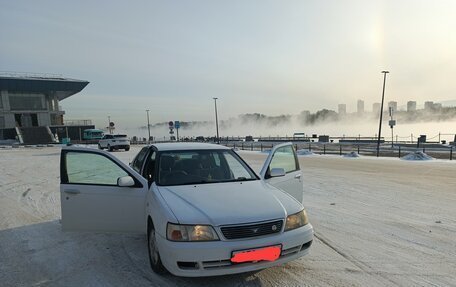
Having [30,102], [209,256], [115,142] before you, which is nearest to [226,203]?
[209,256]

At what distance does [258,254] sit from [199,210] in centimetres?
76

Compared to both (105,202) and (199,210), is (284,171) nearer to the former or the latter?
(199,210)

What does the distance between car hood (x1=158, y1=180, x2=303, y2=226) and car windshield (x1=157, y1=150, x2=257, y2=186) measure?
0.74ft

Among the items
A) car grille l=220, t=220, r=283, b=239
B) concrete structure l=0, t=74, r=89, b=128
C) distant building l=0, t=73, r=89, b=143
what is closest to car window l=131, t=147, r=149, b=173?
car grille l=220, t=220, r=283, b=239

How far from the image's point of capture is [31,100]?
65812 mm

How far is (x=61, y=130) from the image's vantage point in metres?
62.8

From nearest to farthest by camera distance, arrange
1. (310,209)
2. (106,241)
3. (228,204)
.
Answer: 1. (228,204)
2. (106,241)
3. (310,209)

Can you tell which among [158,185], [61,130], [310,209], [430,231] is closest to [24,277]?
[158,185]

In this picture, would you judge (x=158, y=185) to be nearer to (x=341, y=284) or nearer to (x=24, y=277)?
(x=24, y=277)

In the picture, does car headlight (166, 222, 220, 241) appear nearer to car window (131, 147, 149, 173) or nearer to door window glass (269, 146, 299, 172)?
car window (131, 147, 149, 173)

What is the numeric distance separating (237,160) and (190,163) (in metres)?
0.76

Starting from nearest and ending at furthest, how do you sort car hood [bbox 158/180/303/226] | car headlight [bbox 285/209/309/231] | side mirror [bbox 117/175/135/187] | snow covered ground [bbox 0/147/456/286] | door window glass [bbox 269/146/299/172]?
car hood [bbox 158/180/303/226] → car headlight [bbox 285/209/309/231] → snow covered ground [bbox 0/147/456/286] → side mirror [bbox 117/175/135/187] → door window glass [bbox 269/146/299/172]

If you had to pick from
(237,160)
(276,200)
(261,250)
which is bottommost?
(261,250)

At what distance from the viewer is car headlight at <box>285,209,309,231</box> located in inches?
141
